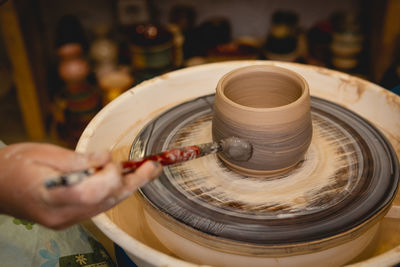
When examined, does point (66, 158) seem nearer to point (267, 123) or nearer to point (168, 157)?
point (168, 157)

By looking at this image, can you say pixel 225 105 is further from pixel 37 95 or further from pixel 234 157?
pixel 37 95

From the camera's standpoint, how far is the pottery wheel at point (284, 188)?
0.70 meters

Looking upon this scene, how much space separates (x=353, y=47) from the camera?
2.02 m

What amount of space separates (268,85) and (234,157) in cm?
22

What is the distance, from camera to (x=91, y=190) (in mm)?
478

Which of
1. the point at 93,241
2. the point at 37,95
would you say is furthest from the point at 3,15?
the point at 93,241

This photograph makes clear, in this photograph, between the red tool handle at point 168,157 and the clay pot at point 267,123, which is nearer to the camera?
the red tool handle at point 168,157

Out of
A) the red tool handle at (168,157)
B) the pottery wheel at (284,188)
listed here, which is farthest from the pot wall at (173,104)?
the red tool handle at (168,157)

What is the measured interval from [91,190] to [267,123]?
0.38 meters

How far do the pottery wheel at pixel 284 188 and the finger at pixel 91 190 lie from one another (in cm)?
25

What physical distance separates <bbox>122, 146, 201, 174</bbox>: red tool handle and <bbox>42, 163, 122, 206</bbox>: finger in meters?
0.07

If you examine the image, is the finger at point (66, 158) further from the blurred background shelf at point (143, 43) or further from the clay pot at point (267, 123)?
the blurred background shelf at point (143, 43)

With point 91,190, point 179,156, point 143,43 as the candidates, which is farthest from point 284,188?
point 143,43

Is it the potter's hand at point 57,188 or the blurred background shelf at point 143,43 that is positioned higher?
the potter's hand at point 57,188
